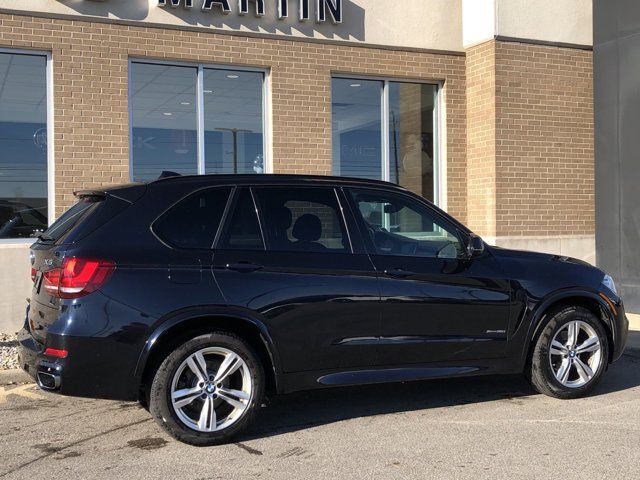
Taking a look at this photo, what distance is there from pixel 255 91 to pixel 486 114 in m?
3.48

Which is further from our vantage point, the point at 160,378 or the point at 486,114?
the point at 486,114

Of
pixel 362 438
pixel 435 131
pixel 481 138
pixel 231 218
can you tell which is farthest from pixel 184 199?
pixel 435 131

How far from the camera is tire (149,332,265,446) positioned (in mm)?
4855

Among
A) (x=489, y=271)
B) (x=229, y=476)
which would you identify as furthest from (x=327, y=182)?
(x=229, y=476)

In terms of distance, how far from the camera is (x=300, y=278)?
17.0 feet

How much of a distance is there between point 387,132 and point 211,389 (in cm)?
707

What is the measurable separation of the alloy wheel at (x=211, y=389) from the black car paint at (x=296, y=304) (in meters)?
0.23

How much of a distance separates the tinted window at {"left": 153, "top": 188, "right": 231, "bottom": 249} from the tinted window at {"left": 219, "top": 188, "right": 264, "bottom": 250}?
9 centimetres

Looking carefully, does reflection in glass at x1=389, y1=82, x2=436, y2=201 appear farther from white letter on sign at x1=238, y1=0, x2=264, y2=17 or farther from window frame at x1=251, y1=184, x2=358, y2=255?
window frame at x1=251, y1=184, x2=358, y2=255

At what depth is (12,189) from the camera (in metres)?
9.18

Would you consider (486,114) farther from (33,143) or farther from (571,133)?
(33,143)

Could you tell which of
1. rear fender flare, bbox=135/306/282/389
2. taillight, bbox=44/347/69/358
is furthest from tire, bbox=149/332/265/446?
taillight, bbox=44/347/69/358

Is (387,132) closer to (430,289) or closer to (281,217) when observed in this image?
(430,289)

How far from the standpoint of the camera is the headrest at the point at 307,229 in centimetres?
535
